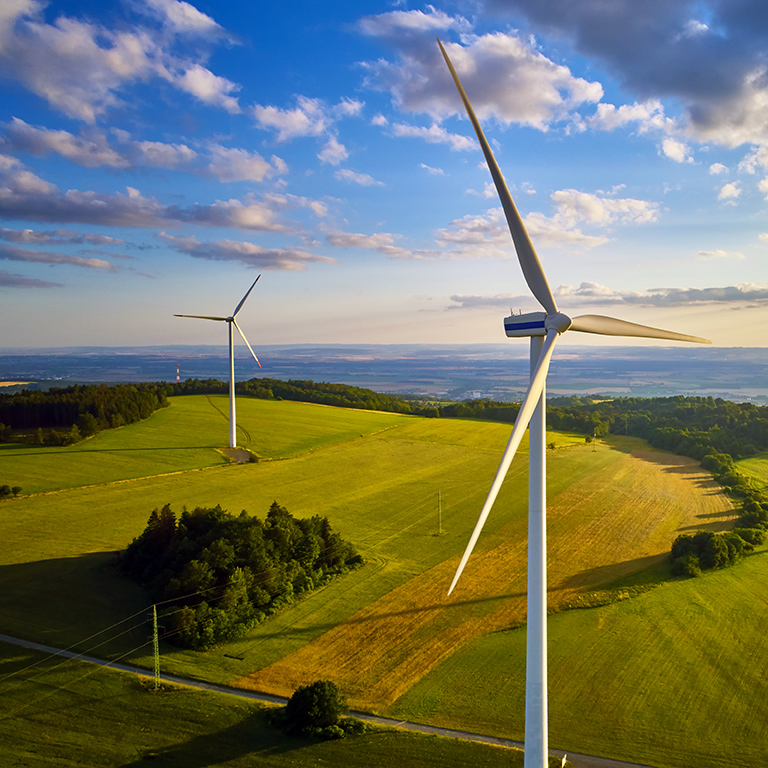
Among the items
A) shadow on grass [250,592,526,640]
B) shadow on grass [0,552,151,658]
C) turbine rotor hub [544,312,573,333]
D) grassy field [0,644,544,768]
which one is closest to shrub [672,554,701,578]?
shadow on grass [250,592,526,640]

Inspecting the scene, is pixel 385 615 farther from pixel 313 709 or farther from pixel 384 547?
pixel 384 547

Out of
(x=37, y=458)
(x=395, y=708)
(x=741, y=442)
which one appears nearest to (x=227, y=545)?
(x=395, y=708)

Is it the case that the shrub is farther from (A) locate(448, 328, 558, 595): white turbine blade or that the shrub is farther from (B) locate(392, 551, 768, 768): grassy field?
(A) locate(448, 328, 558, 595): white turbine blade

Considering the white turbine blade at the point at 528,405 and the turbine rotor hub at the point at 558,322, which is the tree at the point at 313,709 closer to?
the white turbine blade at the point at 528,405

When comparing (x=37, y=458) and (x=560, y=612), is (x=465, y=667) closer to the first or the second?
(x=560, y=612)

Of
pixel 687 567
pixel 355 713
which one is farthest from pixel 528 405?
pixel 687 567
